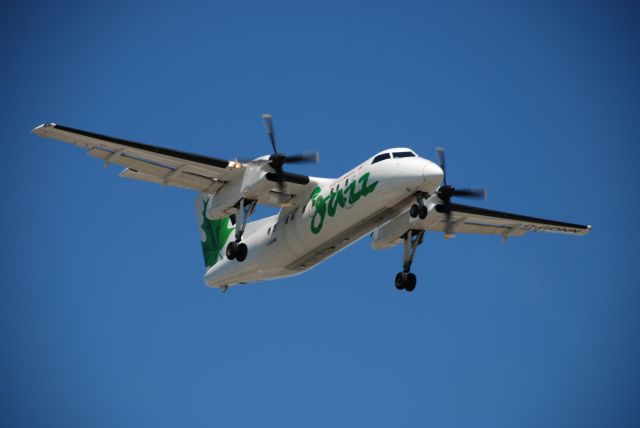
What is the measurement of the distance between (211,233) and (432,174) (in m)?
9.77

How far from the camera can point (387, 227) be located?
26.5 metres

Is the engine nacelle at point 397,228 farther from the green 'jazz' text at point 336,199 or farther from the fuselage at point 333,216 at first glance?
the green 'jazz' text at point 336,199

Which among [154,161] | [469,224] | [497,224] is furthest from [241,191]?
[497,224]

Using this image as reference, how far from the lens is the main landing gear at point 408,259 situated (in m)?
25.0

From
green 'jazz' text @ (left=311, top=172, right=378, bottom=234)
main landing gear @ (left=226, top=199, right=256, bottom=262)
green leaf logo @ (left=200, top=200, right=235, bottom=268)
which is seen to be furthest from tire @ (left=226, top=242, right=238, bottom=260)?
green leaf logo @ (left=200, top=200, right=235, bottom=268)

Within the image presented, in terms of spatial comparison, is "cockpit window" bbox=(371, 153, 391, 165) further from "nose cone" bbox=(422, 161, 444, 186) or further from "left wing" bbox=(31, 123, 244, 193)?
"left wing" bbox=(31, 123, 244, 193)

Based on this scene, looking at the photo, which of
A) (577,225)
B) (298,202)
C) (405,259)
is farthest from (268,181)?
(577,225)

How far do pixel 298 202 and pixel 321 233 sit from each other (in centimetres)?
159

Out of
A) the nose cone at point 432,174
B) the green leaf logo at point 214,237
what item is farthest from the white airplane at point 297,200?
the green leaf logo at point 214,237

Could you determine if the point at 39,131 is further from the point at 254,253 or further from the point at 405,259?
the point at 405,259

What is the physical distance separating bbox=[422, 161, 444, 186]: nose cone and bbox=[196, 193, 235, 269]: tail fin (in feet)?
28.2

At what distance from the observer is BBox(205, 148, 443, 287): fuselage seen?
22266 mm

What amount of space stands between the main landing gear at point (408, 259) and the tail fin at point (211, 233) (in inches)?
234

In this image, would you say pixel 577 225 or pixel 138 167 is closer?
pixel 138 167
